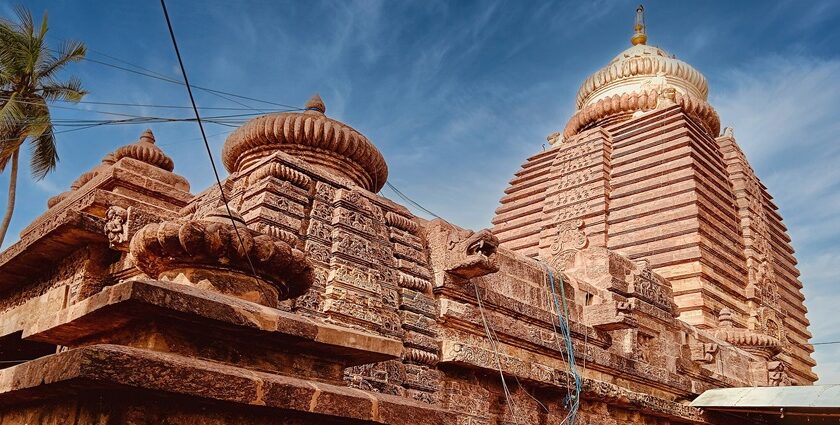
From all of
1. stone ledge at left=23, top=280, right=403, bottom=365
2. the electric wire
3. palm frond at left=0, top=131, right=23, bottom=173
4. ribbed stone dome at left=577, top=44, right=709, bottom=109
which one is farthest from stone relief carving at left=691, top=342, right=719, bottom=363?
ribbed stone dome at left=577, top=44, right=709, bottom=109

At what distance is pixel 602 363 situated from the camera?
31.3 ft

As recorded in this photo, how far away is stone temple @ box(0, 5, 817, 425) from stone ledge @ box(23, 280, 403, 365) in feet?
0.03

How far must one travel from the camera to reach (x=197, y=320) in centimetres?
276

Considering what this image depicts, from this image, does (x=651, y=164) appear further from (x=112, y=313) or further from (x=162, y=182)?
(x=112, y=313)

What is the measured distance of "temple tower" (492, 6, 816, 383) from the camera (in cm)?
Answer: 1895

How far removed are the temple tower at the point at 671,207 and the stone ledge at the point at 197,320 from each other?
16174mm

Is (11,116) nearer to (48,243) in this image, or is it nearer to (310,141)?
(48,243)

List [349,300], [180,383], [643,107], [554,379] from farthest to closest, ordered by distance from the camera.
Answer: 1. [643,107]
2. [554,379]
3. [349,300]
4. [180,383]

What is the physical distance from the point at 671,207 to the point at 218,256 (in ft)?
59.4

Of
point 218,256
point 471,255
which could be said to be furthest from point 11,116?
point 218,256

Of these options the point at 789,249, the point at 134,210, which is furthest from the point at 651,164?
the point at 134,210

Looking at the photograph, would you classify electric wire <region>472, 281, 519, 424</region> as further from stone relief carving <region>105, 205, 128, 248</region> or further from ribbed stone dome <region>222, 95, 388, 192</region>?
stone relief carving <region>105, 205, 128, 248</region>

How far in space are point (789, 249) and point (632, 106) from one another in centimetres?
763

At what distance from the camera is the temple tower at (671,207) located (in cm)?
1895
